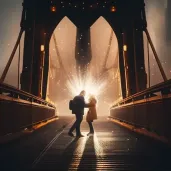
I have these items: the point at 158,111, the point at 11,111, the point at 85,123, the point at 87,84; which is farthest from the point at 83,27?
the point at 87,84

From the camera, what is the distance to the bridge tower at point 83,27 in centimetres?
1534

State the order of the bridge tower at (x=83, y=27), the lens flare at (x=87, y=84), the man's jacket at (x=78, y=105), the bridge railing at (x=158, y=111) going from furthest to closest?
1. the lens flare at (x=87, y=84)
2. the bridge tower at (x=83, y=27)
3. the man's jacket at (x=78, y=105)
4. the bridge railing at (x=158, y=111)

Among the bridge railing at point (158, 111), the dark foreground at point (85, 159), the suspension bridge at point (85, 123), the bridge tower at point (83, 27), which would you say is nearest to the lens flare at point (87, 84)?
the suspension bridge at point (85, 123)

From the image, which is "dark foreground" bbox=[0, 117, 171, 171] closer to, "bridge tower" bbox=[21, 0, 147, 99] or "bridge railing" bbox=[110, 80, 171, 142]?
"bridge railing" bbox=[110, 80, 171, 142]

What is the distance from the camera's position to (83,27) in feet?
63.1

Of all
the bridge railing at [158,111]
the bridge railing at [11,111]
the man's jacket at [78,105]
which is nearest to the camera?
the bridge railing at [158,111]

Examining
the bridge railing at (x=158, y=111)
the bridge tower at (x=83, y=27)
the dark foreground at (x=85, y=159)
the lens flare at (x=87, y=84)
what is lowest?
the dark foreground at (x=85, y=159)

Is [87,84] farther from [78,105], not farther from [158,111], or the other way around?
[158,111]

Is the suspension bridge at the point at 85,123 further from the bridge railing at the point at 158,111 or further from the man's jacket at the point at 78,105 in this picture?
the man's jacket at the point at 78,105

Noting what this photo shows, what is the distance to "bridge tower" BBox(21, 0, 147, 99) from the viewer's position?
15.3 metres

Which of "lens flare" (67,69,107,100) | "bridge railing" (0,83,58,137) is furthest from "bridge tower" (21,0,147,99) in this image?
"lens flare" (67,69,107,100)

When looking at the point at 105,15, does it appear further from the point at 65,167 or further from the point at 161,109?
the point at 65,167

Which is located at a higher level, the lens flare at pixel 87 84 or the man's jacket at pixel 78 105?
the lens flare at pixel 87 84

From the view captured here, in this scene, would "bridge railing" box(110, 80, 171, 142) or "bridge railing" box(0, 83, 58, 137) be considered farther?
"bridge railing" box(0, 83, 58, 137)
